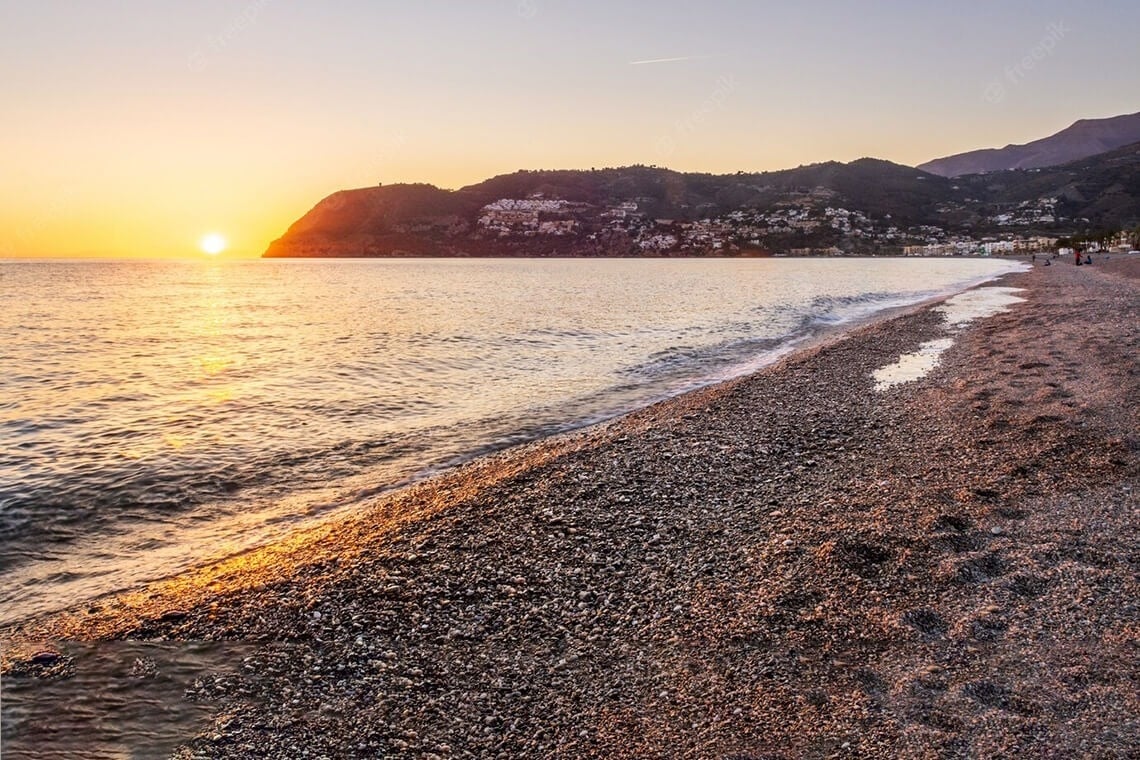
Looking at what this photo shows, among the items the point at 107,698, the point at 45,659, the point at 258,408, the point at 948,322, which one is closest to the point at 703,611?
the point at 107,698

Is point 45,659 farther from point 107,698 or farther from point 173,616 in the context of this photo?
point 107,698

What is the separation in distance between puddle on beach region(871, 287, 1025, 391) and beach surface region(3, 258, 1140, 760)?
6736mm

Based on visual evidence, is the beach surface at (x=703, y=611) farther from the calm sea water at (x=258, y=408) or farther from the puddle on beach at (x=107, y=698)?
the calm sea water at (x=258, y=408)

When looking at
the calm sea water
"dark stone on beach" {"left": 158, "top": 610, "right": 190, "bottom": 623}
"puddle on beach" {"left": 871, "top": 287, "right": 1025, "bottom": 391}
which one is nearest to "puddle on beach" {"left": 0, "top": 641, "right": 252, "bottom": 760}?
"dark stone on beach" {"left": 158, "top": 610, "right": 190, "bottom": 623}

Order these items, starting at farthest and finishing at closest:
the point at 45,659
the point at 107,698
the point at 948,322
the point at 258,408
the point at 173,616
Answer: the point at 948,322, the point at 258,408, the point at 173,616, the point at 45,659, the point at 107,698

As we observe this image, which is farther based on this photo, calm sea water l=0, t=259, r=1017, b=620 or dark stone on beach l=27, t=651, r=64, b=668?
calm sea water l=0, t=259, r=1017, b=620

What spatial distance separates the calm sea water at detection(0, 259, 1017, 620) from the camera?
414 inches

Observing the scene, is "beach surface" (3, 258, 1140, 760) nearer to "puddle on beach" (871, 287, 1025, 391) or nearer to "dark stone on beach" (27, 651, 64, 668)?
"dark stone on beach" (27, 651, 64, 668)

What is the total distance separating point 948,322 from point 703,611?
32450mm

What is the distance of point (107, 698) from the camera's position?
5969 millimetres

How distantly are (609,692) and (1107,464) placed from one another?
8762 millimetres

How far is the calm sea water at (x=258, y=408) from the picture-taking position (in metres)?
10.5

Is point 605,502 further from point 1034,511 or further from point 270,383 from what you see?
point 270,383

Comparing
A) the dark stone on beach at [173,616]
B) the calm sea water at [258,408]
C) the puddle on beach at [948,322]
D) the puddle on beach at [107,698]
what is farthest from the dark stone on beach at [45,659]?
the puddle on beach at [948,322]
